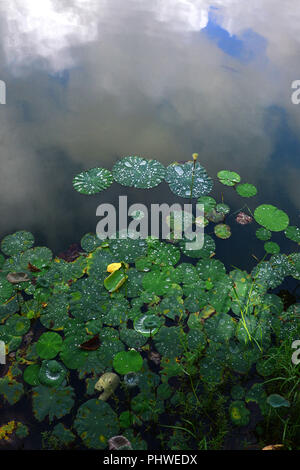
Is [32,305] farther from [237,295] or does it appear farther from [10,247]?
[237,295]

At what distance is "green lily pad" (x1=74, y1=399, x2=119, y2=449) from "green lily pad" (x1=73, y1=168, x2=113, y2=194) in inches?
78.8

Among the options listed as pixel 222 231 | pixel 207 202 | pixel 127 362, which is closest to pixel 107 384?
pixel 127 362

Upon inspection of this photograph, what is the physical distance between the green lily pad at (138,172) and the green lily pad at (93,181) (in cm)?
10

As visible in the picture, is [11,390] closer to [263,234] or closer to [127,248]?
[127,248]

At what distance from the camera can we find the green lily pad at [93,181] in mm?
3125

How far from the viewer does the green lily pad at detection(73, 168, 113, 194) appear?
123 inches

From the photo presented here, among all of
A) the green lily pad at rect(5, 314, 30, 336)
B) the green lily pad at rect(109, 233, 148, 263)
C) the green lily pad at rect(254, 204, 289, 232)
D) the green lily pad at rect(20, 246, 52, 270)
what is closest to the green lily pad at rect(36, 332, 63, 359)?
the green lily pad at rect(5, 314, 30, 336)

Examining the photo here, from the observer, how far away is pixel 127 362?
196 centimetres

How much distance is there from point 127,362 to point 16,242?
4.74 feet

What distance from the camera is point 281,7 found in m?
6.32

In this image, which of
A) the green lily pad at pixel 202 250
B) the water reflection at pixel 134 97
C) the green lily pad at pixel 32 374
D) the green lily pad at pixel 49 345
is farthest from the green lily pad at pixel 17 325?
the green lily pad at pixel 202 250

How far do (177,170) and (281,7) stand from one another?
5.65 m

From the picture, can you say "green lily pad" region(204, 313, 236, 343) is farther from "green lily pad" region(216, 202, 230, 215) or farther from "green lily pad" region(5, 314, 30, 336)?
"green lily pad" region(5, 314, 30, 336)
